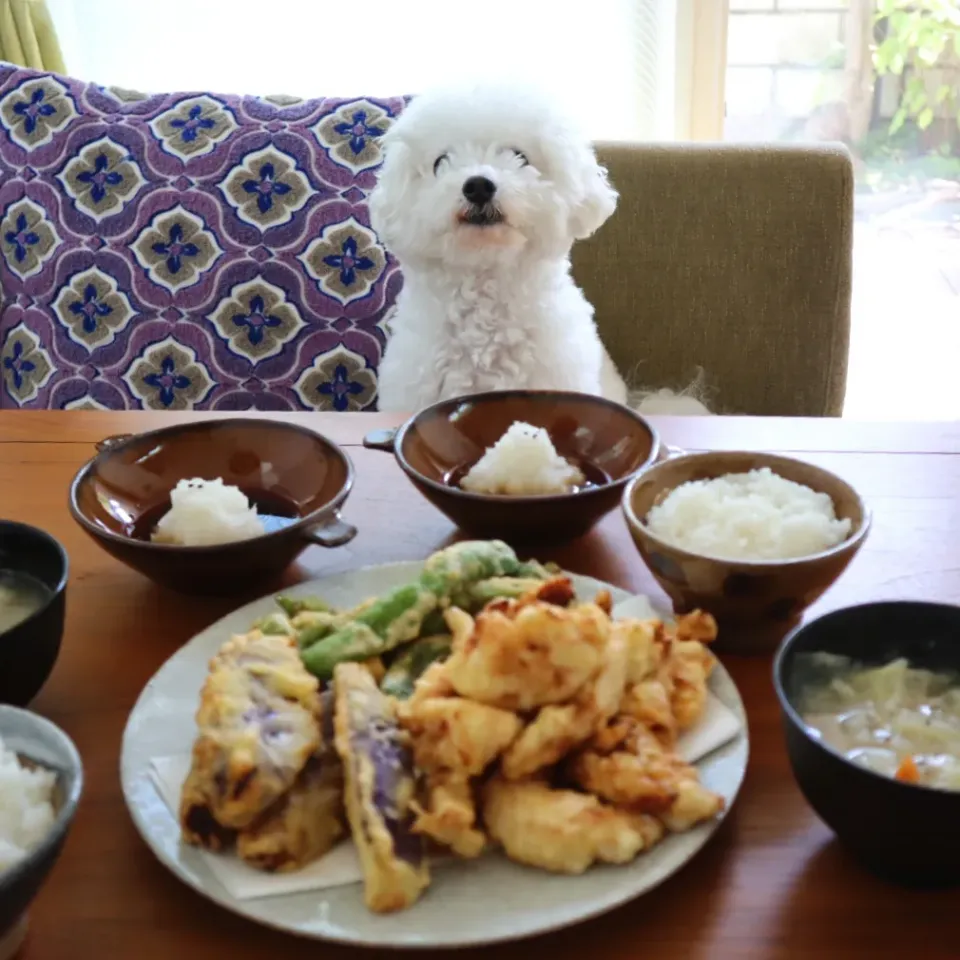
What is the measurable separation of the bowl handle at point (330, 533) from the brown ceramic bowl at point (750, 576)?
0.73ft

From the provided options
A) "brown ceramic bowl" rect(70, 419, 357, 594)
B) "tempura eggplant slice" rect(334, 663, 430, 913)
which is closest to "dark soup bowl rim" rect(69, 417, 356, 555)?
"brown ceramic bowl" rect(70, 419, 357, 594)

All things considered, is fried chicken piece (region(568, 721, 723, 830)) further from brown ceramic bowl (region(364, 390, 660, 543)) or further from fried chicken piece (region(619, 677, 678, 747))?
brown ceramic bowl (region(364, 390, 660, 543))

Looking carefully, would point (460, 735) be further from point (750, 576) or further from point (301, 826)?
point (750, 576)

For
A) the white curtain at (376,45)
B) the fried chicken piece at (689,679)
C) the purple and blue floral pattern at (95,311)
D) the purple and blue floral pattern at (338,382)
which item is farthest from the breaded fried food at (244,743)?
the white curtain at (376,45)

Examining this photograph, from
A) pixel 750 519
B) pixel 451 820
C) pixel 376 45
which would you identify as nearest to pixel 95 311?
pixel 376 45

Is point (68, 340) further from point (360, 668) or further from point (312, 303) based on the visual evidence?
point (360, 668)

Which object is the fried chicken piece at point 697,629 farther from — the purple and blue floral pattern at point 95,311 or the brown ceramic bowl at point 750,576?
the purple and blue floral pattern at point 95,311

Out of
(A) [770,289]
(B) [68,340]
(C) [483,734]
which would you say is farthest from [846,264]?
(C) [483,734]

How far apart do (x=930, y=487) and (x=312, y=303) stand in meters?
1.12

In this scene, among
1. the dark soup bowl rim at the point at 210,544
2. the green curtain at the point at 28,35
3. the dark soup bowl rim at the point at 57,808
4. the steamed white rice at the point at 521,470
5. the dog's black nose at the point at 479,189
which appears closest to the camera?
the dark soup bowl rim at the point at 57,808

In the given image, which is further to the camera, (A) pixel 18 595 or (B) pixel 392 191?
(B) pixel 392 191

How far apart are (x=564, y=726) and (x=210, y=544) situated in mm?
374

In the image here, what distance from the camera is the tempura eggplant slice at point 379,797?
1.80ft

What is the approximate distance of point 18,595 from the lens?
0.78m
